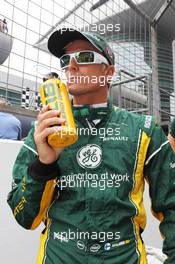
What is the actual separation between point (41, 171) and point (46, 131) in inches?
4.0

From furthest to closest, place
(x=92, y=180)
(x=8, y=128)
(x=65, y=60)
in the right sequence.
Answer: (x=8, y=128), (x=65, y=60), (x=92, y=180)

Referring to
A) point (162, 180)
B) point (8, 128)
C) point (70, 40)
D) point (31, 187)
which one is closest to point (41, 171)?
point (31, 187)

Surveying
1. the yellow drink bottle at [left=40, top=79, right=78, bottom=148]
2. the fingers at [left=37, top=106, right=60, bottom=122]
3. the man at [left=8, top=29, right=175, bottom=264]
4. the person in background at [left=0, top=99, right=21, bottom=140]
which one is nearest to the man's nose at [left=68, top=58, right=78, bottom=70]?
the man at [left=8, top=29, right=175, bottom=264]

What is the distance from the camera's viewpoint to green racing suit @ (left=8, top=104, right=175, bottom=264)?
2.42ft

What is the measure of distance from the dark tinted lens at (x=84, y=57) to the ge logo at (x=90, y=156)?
0.79 ft

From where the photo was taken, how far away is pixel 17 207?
0.77 m

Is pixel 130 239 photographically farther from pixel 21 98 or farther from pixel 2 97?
pixel 21 98

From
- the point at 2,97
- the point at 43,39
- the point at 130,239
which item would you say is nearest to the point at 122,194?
the point at 130,239

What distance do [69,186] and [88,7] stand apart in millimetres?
1873

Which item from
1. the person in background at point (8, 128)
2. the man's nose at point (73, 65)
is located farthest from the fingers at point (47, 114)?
the person in background at point (8, 128)

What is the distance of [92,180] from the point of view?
78 cm

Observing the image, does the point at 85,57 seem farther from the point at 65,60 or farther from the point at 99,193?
the point at 99,193

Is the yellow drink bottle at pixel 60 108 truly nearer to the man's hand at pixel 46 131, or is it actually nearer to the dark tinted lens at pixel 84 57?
the man's hand at pixel 46 131

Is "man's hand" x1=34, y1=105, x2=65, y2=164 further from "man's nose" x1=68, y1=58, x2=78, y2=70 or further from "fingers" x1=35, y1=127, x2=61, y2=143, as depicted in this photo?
"man's nose" x1=68, y1=58, x2=78, y2=70
